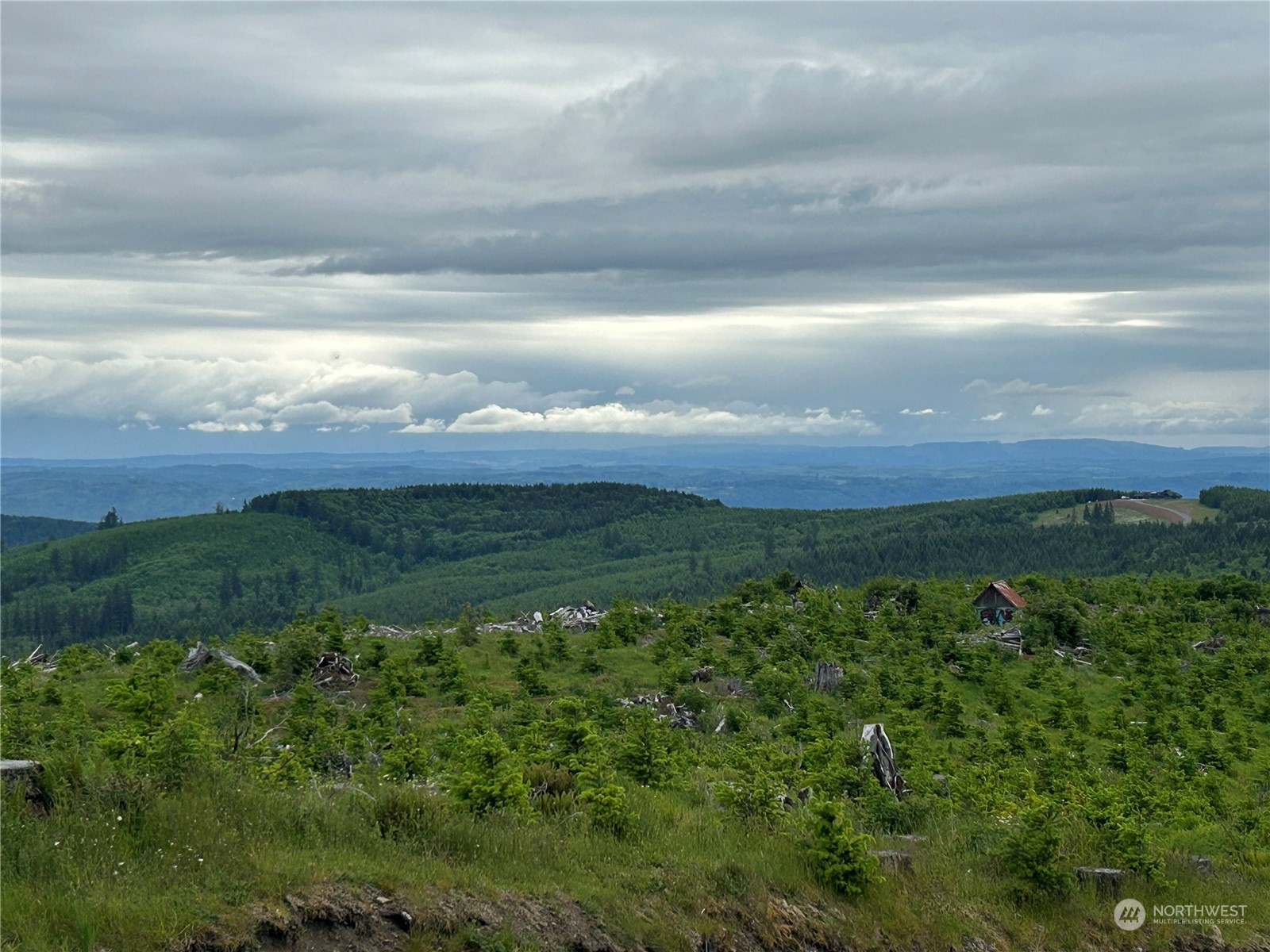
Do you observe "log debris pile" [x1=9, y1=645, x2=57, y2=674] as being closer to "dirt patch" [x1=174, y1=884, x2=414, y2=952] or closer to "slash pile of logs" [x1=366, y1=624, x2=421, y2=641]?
"slash pile of logs" [x1=366, y1=624, x2=421, y2=641]

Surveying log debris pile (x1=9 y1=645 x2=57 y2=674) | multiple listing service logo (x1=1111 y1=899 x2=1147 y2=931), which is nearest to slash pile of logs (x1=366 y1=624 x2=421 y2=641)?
log debris pile (x1=9 y1=645 x2=57 y2=674)

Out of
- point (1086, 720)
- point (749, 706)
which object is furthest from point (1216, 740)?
point (749, 706)

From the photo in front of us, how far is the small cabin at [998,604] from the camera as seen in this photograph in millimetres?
44875

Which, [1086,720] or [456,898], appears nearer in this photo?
[456,898]

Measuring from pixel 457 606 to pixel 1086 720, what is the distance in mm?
168106

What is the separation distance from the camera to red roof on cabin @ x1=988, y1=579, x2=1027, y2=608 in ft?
148

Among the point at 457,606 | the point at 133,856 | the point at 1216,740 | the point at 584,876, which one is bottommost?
the point at 457,606

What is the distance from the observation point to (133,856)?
9914mm

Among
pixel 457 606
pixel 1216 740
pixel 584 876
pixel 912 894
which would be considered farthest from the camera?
pixel 457 606

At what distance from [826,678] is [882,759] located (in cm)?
1368

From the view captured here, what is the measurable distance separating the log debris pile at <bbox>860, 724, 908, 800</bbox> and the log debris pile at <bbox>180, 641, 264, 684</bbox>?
56.3 feet

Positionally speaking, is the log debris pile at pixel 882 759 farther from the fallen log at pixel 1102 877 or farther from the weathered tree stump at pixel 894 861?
the weathered tree stump at pixel 894 861

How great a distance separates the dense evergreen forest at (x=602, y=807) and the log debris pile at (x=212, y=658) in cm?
39

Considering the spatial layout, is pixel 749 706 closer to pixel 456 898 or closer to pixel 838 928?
pixel 838 928
